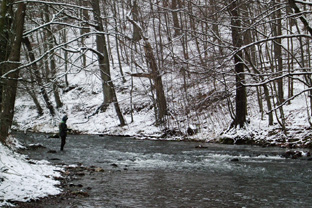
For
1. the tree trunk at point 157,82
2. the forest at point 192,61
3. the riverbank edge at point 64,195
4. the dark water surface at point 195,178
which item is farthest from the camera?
the tree trunk at point 157,82

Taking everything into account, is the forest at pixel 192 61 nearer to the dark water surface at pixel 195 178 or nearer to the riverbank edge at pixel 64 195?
the riverbank edge at pixel 64 195

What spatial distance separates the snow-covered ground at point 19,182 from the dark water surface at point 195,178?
0.73 meters

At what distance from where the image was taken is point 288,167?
10.1 meters

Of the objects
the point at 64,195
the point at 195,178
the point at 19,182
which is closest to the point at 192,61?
the point at 195,178

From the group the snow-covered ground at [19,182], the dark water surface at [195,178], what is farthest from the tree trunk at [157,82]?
the snow-covered ground at [19,182]

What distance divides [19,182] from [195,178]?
4479 millimetres

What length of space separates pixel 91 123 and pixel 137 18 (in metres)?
9.11

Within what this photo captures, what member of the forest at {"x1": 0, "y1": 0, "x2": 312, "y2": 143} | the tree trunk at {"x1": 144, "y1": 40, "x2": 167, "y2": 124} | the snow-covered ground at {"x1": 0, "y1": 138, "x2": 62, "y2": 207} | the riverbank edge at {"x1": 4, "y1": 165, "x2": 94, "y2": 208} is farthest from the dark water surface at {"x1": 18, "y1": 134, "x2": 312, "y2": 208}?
the tree trunk at {"x1": 144, "y1": 40, "x2": 167, "y2": 124}

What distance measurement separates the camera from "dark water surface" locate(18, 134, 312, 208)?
→ 22.1 ft

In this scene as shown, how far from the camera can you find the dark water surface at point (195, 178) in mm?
6742

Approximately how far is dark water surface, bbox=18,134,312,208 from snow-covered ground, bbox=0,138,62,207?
732 mm

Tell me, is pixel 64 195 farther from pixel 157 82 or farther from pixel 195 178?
pixel 157 82

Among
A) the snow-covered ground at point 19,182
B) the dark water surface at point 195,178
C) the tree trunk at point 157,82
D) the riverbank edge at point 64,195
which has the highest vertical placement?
the tree trunk at point 157,82

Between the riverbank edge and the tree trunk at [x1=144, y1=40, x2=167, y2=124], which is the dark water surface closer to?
the riverbank edge
